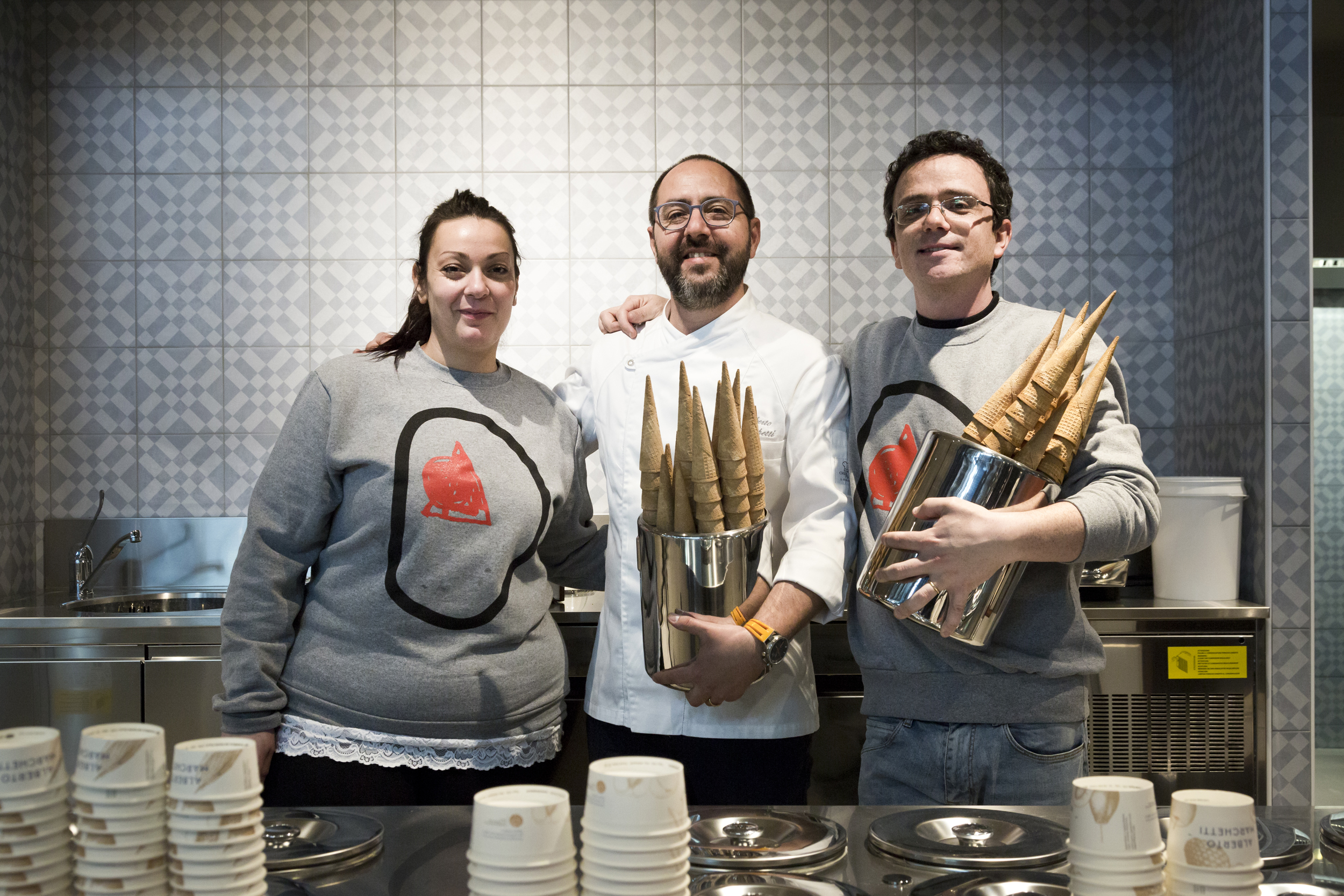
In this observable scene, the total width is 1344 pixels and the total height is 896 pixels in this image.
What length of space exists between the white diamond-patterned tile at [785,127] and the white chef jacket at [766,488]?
1.42 metres

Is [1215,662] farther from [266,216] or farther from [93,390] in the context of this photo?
[93,390]

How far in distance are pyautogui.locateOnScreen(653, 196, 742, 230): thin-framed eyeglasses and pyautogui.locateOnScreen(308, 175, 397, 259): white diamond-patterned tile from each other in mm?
1585

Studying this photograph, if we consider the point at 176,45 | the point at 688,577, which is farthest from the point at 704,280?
the point at 176,45

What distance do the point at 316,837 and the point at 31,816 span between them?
29cm

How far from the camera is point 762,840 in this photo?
95cm

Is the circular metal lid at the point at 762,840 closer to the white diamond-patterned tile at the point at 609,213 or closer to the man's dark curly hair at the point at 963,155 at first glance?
the man's dark curly hair at the point at 963,155

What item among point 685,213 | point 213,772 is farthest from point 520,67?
point 213,772

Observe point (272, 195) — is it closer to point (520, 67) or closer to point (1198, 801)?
point (520, 67)

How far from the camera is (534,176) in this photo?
3.07 metres

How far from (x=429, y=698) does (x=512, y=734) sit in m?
0.14

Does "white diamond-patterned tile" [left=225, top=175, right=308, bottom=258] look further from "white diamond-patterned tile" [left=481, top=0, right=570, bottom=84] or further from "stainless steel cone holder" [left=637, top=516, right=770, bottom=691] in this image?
"stainless steel cone holder" [left=637, top=516, right=770, bottom=691]

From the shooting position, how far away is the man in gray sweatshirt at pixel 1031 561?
4.76 ft

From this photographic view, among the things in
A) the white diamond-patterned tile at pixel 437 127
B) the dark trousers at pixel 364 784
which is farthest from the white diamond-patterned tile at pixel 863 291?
the dark trousers at pixel 364 784

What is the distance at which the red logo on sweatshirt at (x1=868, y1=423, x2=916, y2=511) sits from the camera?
1527mm
